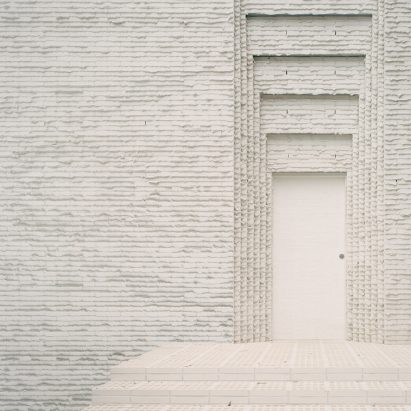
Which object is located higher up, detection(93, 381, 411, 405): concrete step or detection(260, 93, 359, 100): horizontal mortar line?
detection(260, 93, 359, 100): horizontal mortar line

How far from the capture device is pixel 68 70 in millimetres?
11594

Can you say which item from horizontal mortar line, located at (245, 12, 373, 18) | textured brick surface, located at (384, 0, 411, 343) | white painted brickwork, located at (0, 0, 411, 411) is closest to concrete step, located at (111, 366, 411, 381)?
white painted brickwork, located at (0, 0, 411, 411)

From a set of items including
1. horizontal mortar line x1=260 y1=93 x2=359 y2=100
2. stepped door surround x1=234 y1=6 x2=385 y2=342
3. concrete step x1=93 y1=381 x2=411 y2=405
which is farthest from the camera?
horizontal mortar line x1=260 y1=93 x2=359 y2=100

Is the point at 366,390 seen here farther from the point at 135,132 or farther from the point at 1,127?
the point at 1,127

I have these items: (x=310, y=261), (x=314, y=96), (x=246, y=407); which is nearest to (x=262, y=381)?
(x=246, y=407)

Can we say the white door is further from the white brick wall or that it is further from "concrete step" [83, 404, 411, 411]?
"concrete step" [83, 404, 411, 411]

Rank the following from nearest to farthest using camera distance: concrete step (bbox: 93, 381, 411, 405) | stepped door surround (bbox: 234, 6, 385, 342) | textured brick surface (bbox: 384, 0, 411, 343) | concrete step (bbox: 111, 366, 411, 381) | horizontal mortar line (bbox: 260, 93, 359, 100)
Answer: concrete step (bbox: 93, 381, 411, 405) < concrete step (bbox: 111, 366, 411, 381) < textured brick surface (bbox: 384, 0, 411, 343) < stepped door surround (bbox: 234, 6, 385, 342) < horizontal mortar line (bbox: 260, 93, 359, 100)

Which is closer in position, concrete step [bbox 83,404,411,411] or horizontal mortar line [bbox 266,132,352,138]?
concrete step [bbox 83,404,411,411]

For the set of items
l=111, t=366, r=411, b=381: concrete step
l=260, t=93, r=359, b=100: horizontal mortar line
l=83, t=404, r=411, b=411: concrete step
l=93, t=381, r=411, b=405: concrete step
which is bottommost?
l=83, t=404, r=411, b=411: concrete step

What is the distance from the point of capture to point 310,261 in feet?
38.5

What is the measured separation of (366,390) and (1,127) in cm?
621

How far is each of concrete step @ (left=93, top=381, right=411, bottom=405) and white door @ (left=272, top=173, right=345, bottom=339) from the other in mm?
2717

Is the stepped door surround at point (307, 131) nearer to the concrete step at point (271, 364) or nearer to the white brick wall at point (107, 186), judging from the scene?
the white brick wall at point (107, 186)

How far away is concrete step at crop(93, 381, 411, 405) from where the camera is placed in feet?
27.2
